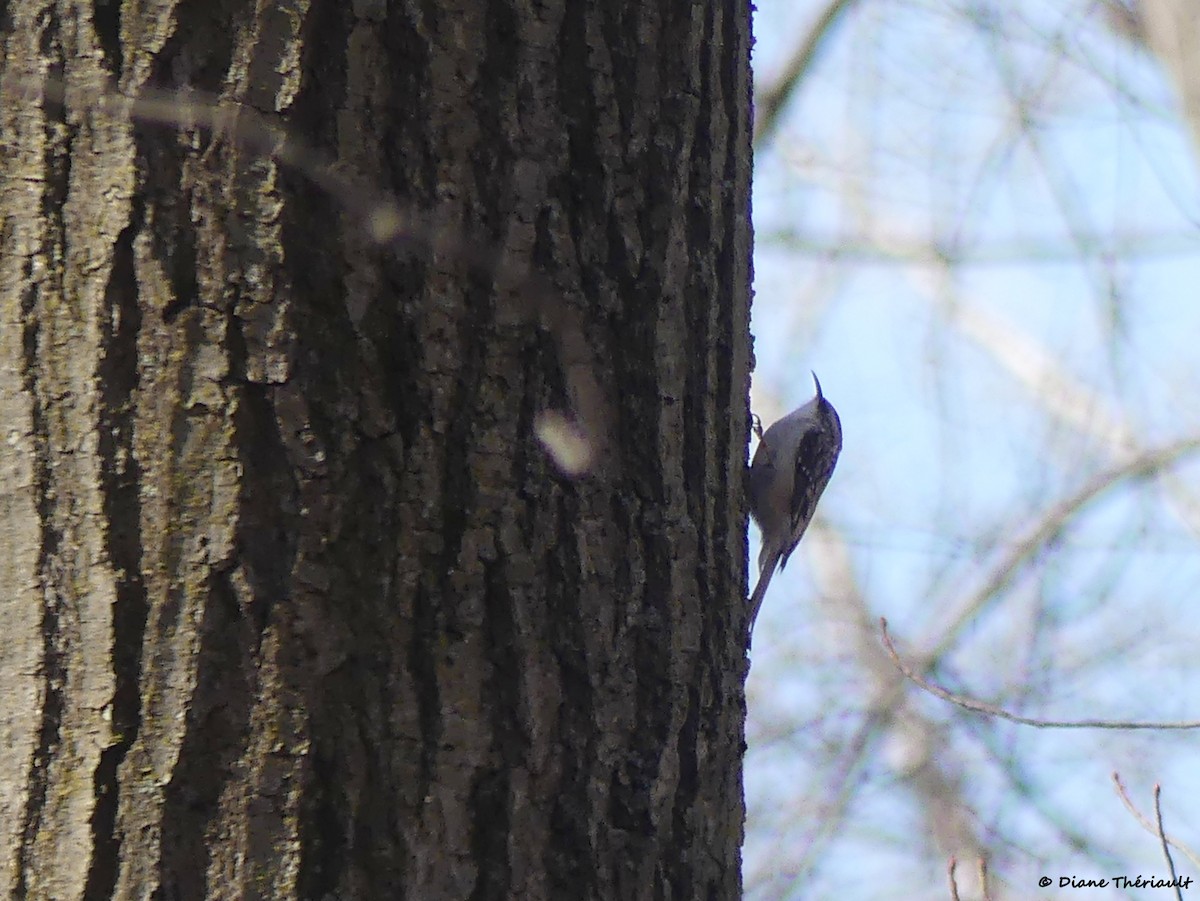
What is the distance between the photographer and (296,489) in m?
1.30

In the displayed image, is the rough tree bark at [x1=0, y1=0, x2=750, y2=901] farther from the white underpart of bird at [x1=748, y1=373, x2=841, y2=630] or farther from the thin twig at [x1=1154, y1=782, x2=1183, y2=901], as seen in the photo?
the white underpart of bird at [x1=748, y1=373, x2=841, y2=630]

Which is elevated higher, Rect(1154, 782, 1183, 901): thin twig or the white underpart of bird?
the white underpart of bird

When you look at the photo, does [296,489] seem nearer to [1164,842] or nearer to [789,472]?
[1164,842]

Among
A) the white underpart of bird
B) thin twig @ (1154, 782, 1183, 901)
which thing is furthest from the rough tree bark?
the white underpart of bird

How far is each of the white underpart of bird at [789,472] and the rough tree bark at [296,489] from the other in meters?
3.00

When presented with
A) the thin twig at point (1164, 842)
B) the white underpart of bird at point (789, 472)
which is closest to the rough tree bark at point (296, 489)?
the thin twig at point (1164, 842)

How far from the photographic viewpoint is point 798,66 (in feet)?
23.9

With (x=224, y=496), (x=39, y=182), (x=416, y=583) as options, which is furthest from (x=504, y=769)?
(x=39, y=182)

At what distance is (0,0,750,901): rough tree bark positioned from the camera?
4.19 feet

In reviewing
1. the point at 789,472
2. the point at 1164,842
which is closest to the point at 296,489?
the point at 1164,842

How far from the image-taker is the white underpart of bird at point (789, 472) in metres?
4.38

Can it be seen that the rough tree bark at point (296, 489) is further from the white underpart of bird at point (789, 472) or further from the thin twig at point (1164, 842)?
the white underpart of bird at point (789, 472)

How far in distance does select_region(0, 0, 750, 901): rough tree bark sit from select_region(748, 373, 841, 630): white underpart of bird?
3002 mm

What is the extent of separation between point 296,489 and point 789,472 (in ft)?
10.5
